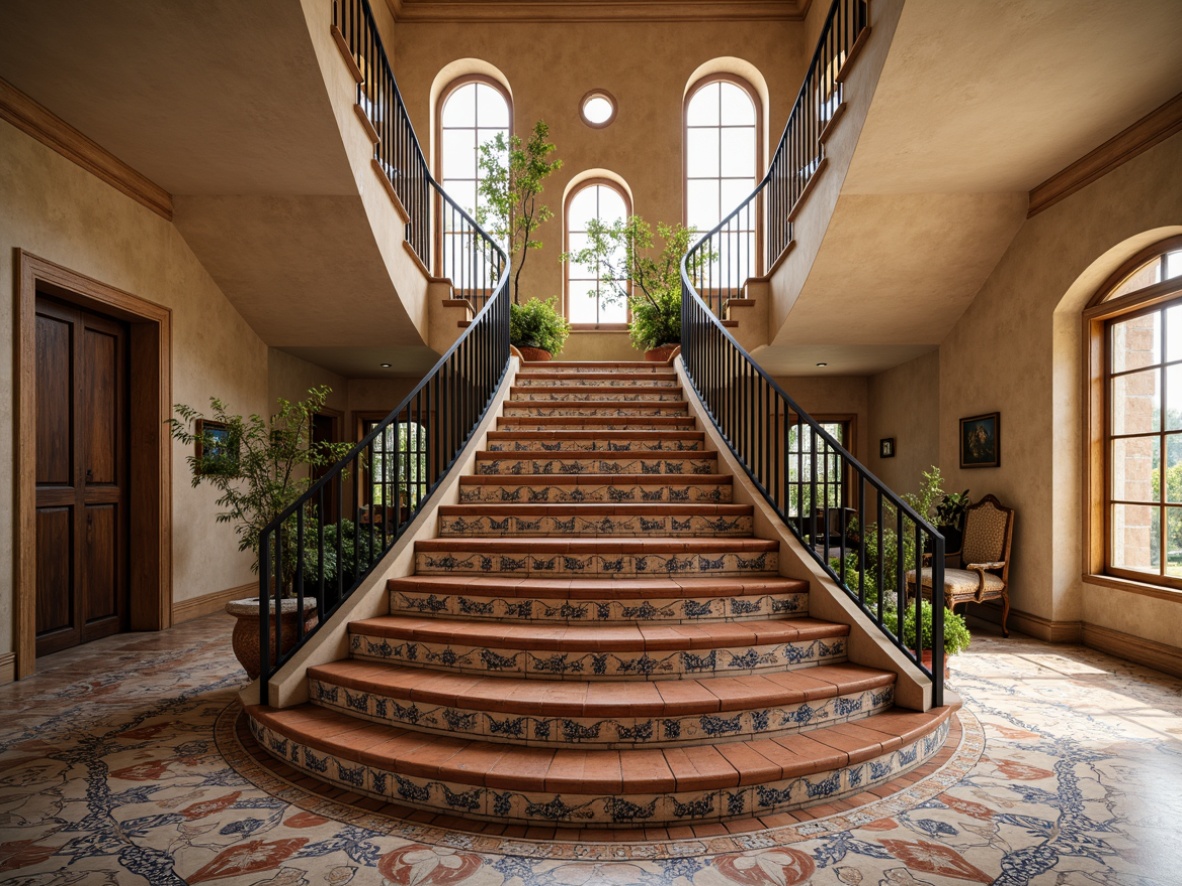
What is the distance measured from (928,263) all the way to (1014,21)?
2.47 meters

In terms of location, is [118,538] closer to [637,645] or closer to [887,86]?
[637,645]

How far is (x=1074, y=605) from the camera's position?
5.22 m

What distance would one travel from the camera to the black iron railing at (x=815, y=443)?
3.39 m

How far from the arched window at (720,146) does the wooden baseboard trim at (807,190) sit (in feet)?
11.6

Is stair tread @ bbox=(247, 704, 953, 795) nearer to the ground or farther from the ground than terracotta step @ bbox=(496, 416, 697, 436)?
nearer to the ground

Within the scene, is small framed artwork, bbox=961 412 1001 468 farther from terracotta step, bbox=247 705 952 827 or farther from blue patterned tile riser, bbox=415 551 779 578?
terracotta step, bbox=247 705 952 827

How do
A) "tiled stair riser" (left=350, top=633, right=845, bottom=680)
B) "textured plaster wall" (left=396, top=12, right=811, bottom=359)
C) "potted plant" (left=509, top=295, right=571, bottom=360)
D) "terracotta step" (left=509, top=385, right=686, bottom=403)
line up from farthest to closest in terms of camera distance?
1. "textured plaster wall" (left=396, top=12, right=811, bottom=359)
2. "potted plant" (left=509, top=295, right=571, bottom=360)
3. "terracotta step" (left=509, top=385, right=686, bottom=403)
4. "tiled stair riser" (left=350, top=633, right=845, bottom=680)

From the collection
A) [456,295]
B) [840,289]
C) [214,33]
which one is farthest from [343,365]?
[840,289]

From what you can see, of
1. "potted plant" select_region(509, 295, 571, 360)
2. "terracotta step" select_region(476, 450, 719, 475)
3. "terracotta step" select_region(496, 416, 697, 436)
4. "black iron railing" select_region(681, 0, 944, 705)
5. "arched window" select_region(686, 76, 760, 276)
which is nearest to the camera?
"black iron railing" select_region(681, 0, 944, 705)

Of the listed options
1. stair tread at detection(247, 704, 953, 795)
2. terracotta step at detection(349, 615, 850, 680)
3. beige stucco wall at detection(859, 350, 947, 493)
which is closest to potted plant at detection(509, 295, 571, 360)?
beige stucco wall at detection(859, 350, 947, 493)

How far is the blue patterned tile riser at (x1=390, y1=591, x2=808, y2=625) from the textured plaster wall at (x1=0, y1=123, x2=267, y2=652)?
289 cm

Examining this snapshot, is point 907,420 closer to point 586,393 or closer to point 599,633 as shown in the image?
point 586,393

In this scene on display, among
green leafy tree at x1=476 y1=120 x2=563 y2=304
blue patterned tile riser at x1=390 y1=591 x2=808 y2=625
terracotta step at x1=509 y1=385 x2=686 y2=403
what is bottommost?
blue patterned tile riser at x1=390 y1=591 x2=808 y2=625

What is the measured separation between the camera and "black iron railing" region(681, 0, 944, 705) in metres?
3.39
